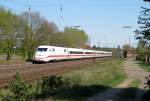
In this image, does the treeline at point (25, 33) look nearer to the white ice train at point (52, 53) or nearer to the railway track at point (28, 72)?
the white ice train at point (52, 53)

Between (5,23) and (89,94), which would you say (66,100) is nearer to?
(89,94)

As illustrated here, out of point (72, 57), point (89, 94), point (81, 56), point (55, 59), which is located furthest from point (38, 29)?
point (89, 94)

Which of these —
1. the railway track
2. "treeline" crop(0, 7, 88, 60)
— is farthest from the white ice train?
the railway track

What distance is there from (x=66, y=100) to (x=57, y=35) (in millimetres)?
112442

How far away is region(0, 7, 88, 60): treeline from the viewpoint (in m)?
89.1

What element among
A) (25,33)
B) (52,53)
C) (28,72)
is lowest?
(28,72)

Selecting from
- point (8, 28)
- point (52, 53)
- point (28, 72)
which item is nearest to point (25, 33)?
point (8, 28)

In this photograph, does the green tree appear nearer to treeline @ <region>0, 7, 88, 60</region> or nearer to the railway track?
treeline @ <region>0, 7, 88, 60</region>

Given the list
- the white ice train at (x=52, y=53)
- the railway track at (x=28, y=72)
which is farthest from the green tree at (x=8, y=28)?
the railway track at (x=28, y=72)

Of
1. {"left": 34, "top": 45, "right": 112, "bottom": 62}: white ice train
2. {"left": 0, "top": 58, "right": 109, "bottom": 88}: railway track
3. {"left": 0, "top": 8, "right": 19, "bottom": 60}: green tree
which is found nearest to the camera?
{"left": 0, "top": 58, "right": 109, "bottom": 88}: railway track

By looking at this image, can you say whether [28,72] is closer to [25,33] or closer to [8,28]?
[8,28]

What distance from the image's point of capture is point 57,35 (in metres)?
128

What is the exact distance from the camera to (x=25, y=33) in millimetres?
102438

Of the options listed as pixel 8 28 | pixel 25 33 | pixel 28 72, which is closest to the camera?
pixel 28 72
